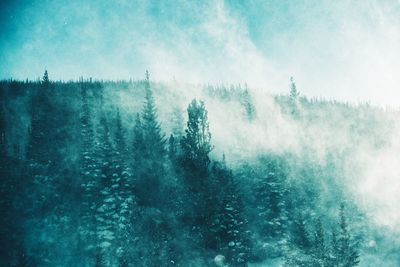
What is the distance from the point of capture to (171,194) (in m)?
41.3

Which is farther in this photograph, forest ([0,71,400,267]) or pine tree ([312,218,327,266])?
forest ([0,71,400,267])

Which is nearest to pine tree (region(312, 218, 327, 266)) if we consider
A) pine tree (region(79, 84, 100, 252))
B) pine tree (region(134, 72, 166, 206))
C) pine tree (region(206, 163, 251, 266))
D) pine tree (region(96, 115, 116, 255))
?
pine tree (region(206, 163, 251, 266))

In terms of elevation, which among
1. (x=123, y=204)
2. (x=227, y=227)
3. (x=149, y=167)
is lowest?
(x=227, y=227)

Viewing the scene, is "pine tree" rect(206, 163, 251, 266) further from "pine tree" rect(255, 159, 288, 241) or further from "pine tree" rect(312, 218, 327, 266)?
"pine tree" rect(255, 159, 288, 241)

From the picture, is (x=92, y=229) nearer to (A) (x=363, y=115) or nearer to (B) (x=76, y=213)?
(B) (x=76, y=213)

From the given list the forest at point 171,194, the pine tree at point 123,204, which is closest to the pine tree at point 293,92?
the forest at point 171,194

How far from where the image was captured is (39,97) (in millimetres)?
62562

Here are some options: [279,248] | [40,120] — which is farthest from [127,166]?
[279,248]

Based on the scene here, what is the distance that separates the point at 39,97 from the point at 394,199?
200 feet

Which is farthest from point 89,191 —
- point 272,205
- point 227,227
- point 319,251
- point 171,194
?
point 319,251

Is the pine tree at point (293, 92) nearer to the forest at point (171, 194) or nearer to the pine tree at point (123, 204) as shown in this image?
the forest at point (171, 194)

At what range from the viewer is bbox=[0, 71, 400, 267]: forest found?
97.3 feet

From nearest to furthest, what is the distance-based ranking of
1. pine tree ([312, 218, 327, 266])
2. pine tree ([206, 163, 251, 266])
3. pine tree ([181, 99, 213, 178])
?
pine tree ([312, 218, 327, 266]), pine tree ([206, 163, 251, 266]), pine tree ([181, 99, 213, 178])

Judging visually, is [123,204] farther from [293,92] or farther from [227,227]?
[293,92]
